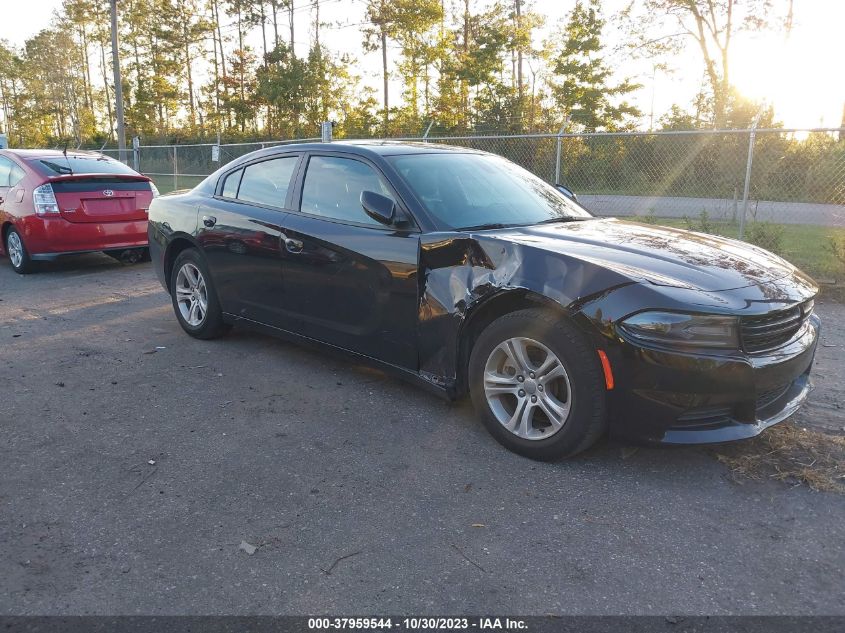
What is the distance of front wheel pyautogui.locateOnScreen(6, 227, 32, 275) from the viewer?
8516 millimetres

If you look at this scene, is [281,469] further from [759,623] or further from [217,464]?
[759,623]

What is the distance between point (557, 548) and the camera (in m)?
2.64

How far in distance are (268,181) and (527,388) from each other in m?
2.66

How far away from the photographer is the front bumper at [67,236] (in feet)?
26.8

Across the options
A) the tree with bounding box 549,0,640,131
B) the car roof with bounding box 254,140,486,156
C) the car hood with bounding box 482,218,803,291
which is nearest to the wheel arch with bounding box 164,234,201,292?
the car roof with bounding box 254,140,486,156

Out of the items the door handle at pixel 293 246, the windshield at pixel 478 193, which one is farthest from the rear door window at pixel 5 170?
the windshield at pixel 478 193

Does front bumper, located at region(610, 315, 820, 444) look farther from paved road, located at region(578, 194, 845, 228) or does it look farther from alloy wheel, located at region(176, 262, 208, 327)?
paved road, located at region(578, 194, 845, 228)

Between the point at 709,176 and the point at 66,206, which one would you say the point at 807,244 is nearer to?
the point at 709,176

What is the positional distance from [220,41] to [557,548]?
2006 inches

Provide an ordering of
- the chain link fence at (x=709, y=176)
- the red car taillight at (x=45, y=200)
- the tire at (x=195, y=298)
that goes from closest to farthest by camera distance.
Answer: the tire at (x=195, y=298) → the red car taillight at (x=45, y=200) → the chain link fence at (x=709, y=176)

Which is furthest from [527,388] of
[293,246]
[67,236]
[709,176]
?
[709,176]

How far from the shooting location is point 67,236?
822 centimetres

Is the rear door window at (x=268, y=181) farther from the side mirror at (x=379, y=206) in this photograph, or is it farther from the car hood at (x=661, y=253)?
the car hood at (x=661, y=253)

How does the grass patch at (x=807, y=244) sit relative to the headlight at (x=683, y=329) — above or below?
below
